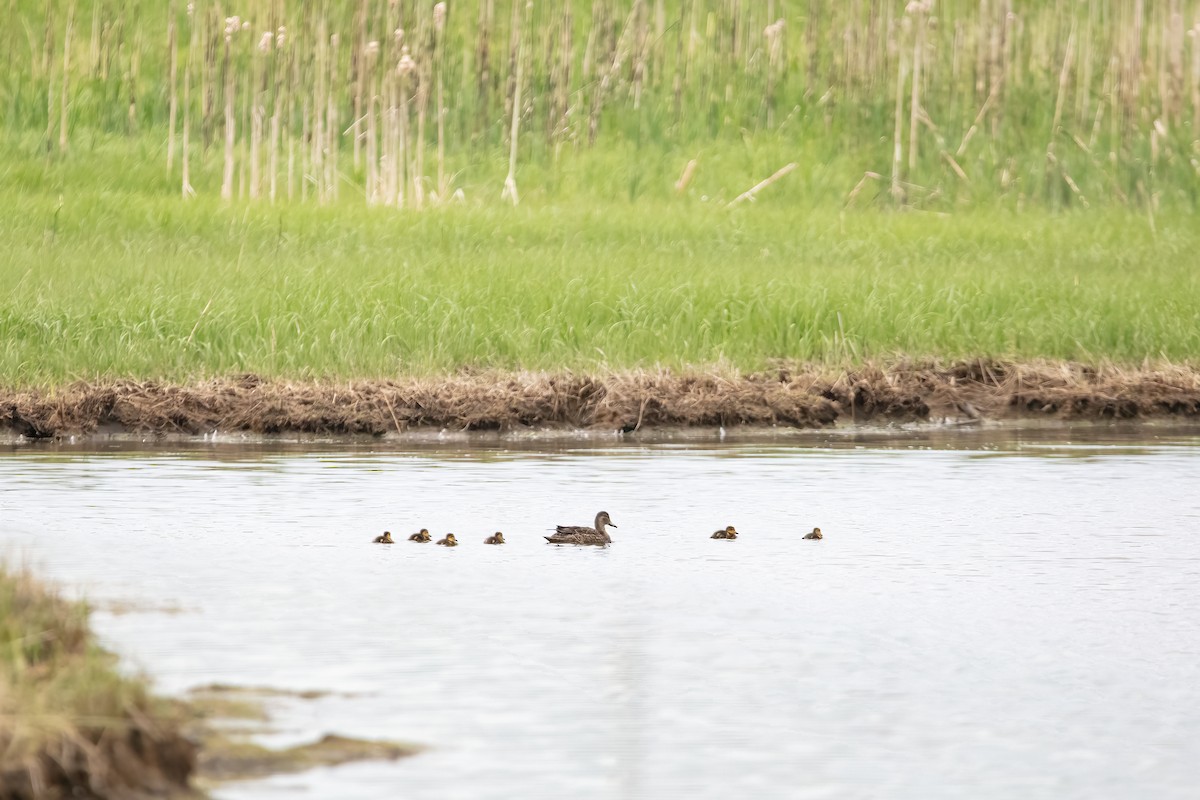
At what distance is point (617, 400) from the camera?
14.8 metres

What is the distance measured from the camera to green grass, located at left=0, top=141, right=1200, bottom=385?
15.3 m

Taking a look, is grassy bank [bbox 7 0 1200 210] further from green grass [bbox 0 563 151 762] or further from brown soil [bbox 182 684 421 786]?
brown soil [bbox 182 684 421 786]

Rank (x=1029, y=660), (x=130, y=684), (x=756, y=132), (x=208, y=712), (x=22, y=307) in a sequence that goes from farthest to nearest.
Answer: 1. (x=756, y=132)
2. (x=22, y=307)
3. (x=1029, y=660)
4. (x=208, y=712)
5. (x=130, y=684)

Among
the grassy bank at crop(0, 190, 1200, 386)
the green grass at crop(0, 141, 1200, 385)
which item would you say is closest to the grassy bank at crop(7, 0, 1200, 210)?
the green grass at crop(0, 141, 1200, 385)

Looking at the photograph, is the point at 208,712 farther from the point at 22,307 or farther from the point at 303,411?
the point at 22,307

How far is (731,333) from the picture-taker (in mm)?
15945

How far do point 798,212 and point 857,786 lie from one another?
54.5 feet

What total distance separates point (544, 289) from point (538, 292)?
10 centimetres

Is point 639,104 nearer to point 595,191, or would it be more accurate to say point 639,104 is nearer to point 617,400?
point 595,191

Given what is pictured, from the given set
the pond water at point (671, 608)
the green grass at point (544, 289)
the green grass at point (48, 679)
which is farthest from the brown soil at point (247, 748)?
the green grass at point (544, 289)

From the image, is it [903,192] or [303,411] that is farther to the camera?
[903,192]

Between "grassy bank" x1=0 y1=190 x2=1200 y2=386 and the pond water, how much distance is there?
1688 millimetres

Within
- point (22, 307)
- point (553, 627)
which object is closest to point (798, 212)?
point (22, 307)

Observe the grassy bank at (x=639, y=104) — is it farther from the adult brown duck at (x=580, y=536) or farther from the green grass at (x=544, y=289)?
A: the adult brown duck at (x=580, y=536)
